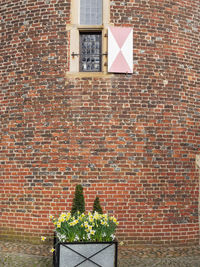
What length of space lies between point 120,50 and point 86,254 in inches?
165

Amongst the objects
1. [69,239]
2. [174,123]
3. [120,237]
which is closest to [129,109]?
[174,123]

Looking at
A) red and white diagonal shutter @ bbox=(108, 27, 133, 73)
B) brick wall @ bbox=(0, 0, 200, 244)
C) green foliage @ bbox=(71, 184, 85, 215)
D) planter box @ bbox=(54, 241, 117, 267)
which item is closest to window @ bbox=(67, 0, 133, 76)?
red and white diagonal shutter @ bbox=(108, 27, 133, 73)

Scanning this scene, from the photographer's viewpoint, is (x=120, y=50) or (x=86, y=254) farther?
(x=120, y=50)

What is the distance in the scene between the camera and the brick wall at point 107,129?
621cm

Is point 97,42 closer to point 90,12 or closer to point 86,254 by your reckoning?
point 90,12

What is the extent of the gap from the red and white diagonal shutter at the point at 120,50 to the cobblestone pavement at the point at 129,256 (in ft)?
12.1

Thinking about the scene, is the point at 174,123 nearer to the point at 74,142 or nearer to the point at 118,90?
the point at 118,90

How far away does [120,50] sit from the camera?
6406 millimetres

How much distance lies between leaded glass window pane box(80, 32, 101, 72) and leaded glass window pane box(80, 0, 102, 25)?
0.28 m

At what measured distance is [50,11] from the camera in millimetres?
6684

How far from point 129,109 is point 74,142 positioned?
4.47 feet

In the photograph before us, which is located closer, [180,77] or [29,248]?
[29,248]

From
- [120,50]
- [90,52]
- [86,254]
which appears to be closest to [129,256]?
[86,254]

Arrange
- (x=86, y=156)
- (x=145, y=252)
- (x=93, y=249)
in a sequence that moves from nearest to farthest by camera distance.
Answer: (x=93, y=249) → (x=145, y=252) → (x=86, y=156)
